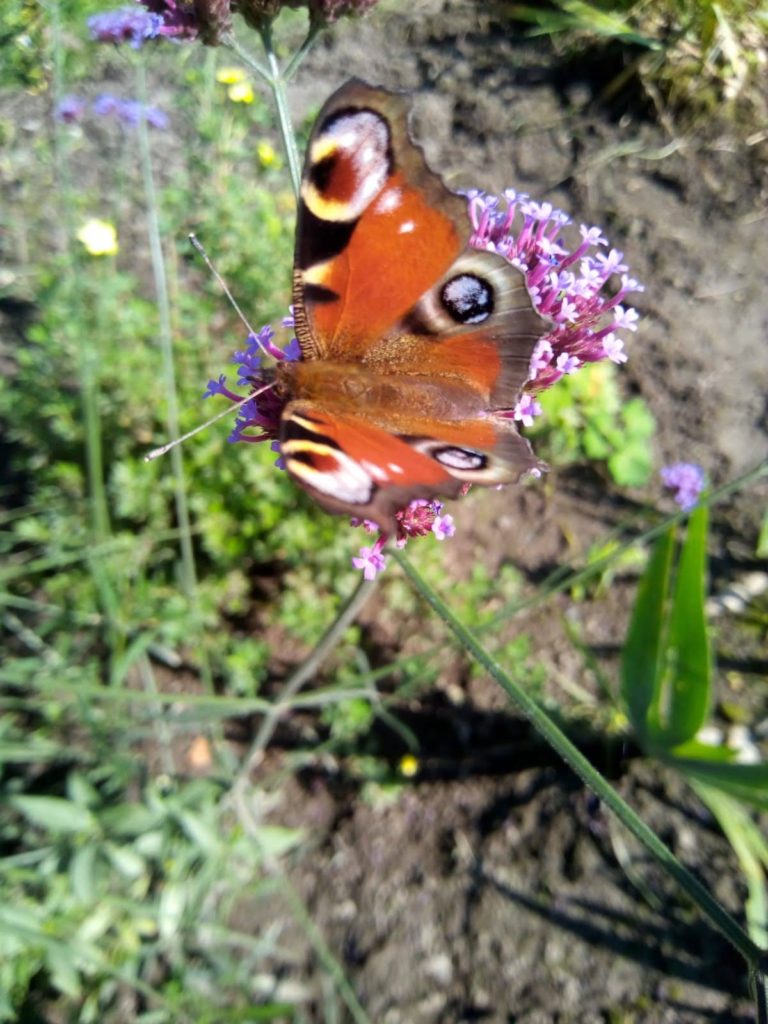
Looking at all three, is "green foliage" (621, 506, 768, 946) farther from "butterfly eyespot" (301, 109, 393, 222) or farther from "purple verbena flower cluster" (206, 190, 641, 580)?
"butterfly eyespot" (301, 109, 393, 222)

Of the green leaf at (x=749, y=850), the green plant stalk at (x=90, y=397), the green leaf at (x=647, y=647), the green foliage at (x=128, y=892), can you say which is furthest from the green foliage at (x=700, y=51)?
the green foliage at (x=128, y=892)

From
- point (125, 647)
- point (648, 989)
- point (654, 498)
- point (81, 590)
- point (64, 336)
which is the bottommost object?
point (648, 989)

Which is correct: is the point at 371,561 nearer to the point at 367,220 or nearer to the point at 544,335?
the point at 544,335

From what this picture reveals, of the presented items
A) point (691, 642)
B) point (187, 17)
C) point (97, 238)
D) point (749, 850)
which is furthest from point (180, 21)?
point (749, 850)

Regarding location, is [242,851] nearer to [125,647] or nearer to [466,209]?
[125,647]

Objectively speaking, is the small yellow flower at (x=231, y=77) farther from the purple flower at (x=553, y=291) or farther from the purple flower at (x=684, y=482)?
the purple flower at (x=684, y=482)

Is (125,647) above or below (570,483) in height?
below

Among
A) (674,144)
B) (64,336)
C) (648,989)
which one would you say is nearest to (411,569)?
(648,989)
